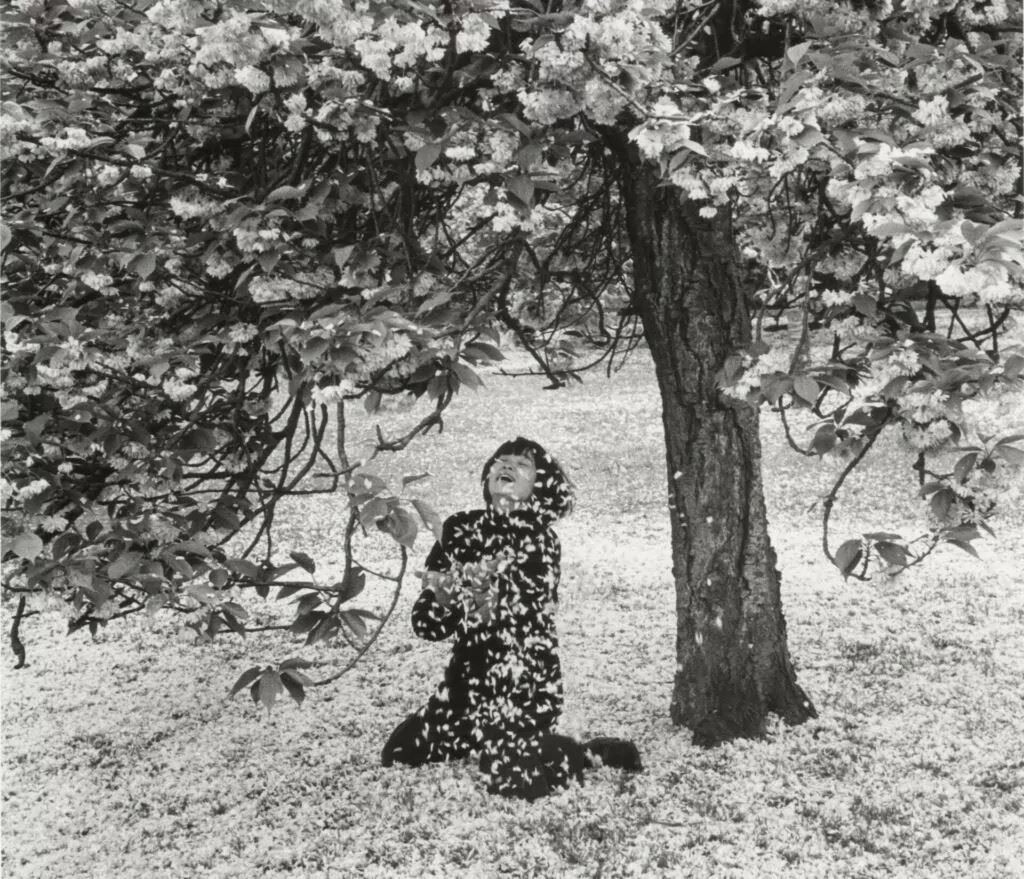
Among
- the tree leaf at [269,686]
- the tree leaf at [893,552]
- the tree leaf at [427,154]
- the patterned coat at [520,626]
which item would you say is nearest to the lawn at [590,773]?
the patterned coat at [520,626]

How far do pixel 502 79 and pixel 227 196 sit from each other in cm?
113

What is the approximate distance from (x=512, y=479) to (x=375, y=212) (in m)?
1.48

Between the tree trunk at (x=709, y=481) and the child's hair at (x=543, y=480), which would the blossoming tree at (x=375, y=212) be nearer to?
the tree trunk at (x=709, y=481)

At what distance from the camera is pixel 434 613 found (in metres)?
5.12

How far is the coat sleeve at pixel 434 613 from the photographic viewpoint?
16.7 feet

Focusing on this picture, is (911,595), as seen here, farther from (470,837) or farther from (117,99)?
(117,99)

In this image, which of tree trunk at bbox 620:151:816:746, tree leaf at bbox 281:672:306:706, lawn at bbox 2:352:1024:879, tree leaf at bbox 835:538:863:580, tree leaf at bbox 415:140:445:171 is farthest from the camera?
tree trunk at bbox 620:151:816:746

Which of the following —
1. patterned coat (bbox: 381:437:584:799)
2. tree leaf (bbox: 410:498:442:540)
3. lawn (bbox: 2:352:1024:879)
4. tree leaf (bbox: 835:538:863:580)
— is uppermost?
tree leaf (bbox: 410:498:442:540)

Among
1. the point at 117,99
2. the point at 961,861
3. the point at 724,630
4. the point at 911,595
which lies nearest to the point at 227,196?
the point at 117,99

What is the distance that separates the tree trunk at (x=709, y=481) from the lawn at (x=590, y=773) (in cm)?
26

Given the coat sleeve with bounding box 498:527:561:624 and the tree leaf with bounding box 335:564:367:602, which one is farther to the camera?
the coat sleeve with bounding box 498:527:561:624

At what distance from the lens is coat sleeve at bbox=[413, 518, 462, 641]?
508cm

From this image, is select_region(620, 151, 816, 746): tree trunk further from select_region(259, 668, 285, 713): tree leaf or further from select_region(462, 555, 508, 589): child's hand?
select_region(259, 668, 285, 713): tree leaf

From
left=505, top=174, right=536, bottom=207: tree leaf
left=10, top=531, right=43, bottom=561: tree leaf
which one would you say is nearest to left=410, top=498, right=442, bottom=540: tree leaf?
left=505, top=174, right=536, bottom=207: tree leaf
